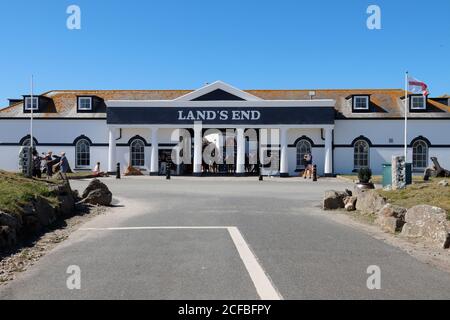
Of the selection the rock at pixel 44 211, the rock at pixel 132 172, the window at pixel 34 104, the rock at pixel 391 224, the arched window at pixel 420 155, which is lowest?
the rock at pixel 391 224

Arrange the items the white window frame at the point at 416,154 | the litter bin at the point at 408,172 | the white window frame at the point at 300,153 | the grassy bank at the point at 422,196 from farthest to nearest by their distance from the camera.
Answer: the white window frame at the point at 300,153 → the white window frame at the point at 416,154 → the litter bin at the point at 408,172 → the grassy bank at the point at 422,196

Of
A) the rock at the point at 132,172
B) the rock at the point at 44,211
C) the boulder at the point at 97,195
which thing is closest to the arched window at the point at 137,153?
the rock at the point at 132,172

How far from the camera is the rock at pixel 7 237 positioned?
8078mm

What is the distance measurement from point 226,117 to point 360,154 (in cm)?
1021

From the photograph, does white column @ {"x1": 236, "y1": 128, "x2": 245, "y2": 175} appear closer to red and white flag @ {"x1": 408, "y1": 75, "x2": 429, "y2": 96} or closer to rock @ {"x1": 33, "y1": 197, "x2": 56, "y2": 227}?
red and white flag @ {"x1": 408, "y1": 75, "x2": 429, "y2": 96}

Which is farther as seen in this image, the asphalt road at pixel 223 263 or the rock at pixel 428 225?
the rock at pixel 428 225

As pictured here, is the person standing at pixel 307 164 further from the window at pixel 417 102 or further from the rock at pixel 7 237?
the rock at pixel 7 237

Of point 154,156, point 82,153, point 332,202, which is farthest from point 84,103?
point 332,202

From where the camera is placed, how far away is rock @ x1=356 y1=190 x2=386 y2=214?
12.8 metres

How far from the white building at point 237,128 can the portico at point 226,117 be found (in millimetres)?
70

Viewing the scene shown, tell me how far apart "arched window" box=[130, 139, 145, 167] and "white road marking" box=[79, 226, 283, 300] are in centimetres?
2485

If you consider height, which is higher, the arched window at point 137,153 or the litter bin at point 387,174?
the arched window at point 137,153
